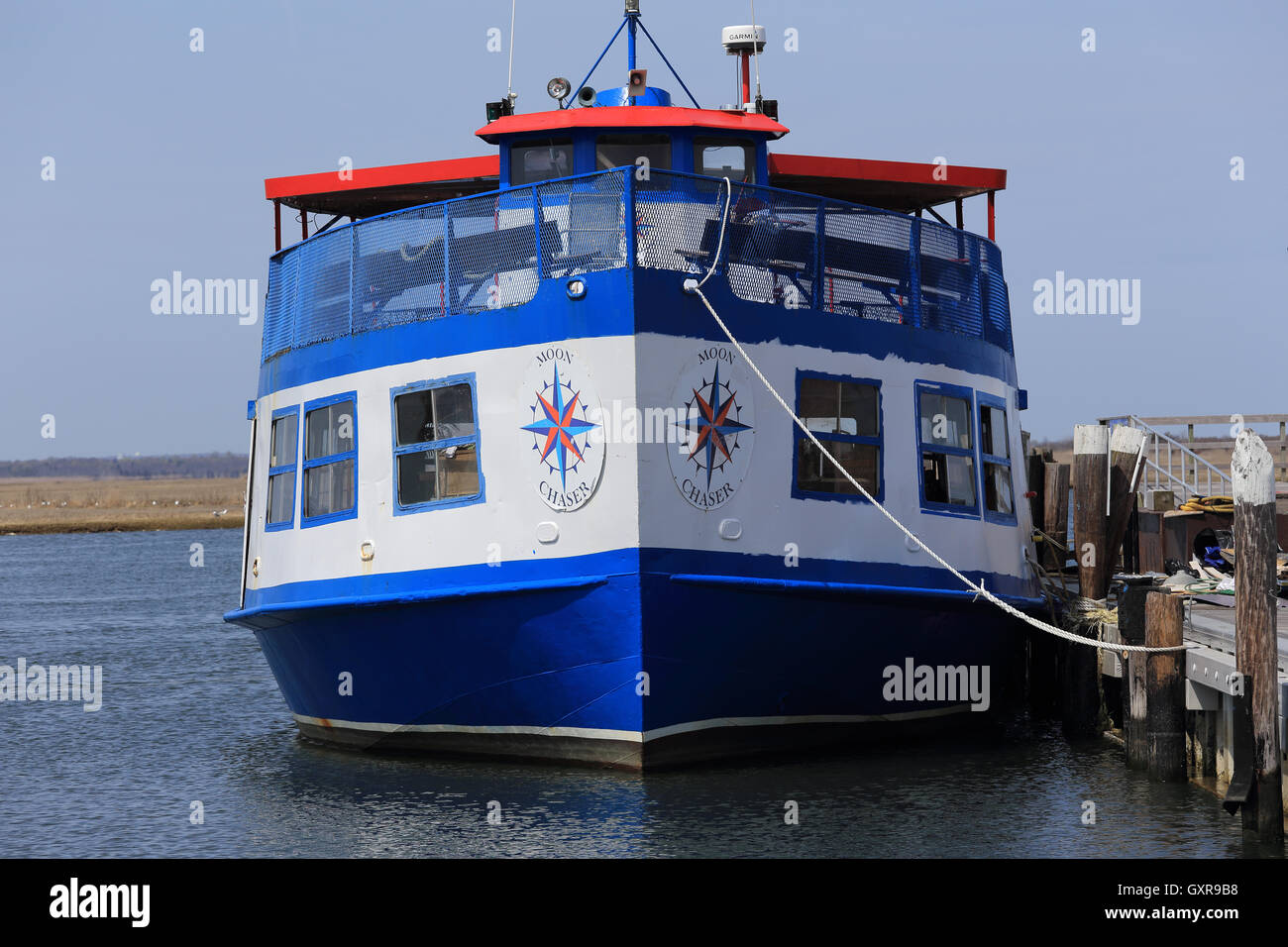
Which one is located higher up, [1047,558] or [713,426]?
[713,426]

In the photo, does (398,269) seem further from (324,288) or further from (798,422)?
(798,422)

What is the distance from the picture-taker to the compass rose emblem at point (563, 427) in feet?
39.4

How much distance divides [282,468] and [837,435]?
532 cm

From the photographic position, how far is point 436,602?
41.8 feet

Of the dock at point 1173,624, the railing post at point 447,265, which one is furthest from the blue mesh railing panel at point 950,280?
the railing post at point 447,265

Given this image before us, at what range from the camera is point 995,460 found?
49.7 feet

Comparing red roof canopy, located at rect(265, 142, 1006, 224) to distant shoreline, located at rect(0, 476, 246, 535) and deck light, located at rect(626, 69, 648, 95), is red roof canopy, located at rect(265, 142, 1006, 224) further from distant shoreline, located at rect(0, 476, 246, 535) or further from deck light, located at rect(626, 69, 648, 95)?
distant shoreline, located at rect(0, 476, 246, 535)

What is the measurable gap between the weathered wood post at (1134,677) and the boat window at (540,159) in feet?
20.3

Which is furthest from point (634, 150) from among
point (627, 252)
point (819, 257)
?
point (627, 252)

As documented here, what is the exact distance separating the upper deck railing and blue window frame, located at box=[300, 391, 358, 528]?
2.18ft
